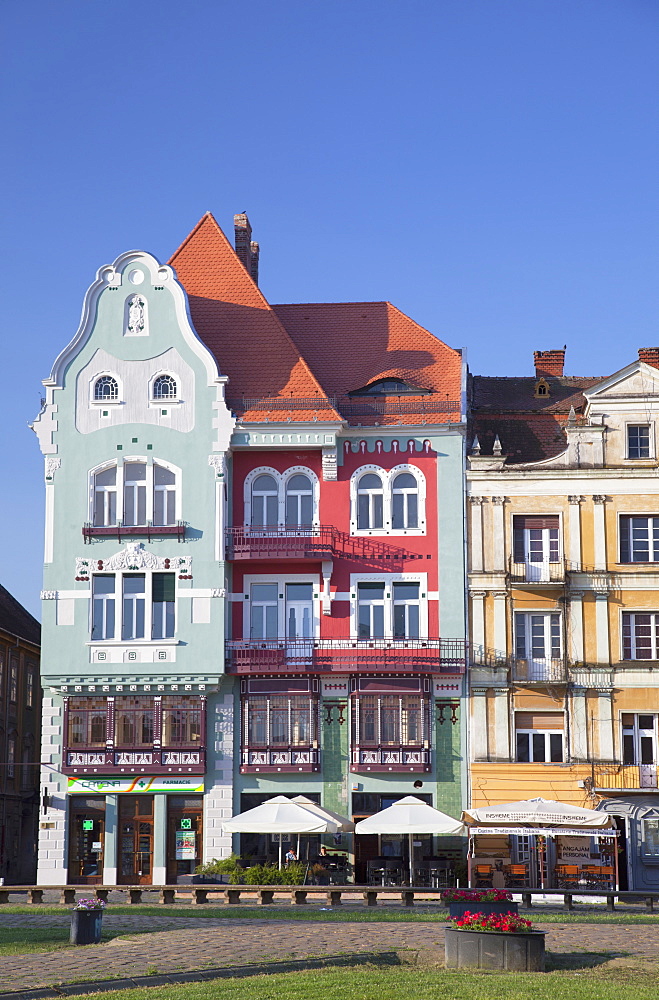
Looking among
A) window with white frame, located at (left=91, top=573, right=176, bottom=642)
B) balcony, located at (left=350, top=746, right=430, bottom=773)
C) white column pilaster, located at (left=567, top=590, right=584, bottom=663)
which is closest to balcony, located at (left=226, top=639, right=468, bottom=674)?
window with white frame, located at (left=91, top=573, right=176, bottom=642)

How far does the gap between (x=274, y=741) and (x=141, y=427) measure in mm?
13041

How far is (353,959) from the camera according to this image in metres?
27.7

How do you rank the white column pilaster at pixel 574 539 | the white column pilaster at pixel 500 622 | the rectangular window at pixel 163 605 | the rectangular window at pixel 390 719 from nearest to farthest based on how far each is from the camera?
the rectangular window at pixel 390 719
the rectangular window at pixel 163 605
the white column pilaster at pixel 500 622
the white column pilaster at pixel 574 539

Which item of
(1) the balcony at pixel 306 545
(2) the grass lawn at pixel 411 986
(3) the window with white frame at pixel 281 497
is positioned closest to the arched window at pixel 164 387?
Answer: (3) the window with white frame at pixel 281 497

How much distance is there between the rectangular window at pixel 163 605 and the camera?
55.1 metres

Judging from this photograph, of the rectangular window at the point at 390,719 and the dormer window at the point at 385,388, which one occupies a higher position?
the dormer window at the point at 385,388

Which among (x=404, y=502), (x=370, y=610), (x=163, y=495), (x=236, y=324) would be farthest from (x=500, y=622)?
(x=236, y=324)

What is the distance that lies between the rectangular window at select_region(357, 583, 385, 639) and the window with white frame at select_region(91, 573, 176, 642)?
23.1ft

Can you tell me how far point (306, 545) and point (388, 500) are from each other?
3.73 m

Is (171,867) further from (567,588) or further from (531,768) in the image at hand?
(567,588)

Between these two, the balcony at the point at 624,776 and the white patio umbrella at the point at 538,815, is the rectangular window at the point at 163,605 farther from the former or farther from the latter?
the balcony at the point at 624,776

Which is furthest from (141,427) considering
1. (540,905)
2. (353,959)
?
(353,959)

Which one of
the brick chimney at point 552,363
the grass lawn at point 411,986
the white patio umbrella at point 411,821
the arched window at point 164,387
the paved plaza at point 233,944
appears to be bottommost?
the grass lawn at point 411,986

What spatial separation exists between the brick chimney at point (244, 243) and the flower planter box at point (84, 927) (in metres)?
38.0
